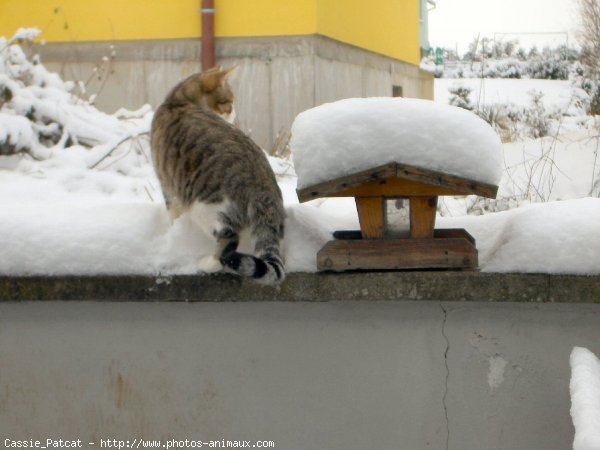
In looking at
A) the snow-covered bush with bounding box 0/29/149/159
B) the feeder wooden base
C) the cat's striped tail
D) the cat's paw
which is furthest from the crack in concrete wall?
the snow-covered bush with bounding box 0/29/149/159

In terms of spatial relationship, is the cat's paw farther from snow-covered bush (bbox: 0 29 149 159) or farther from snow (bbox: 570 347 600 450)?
snow-covered bush (bbox: 0 29 149 159)

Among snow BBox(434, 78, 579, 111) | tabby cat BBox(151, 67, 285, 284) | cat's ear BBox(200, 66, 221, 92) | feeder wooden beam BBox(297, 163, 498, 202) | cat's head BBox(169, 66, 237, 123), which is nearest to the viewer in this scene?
feeder wooden beam BBox(297, 163, 498, 202)

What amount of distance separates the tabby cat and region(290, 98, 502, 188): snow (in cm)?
22

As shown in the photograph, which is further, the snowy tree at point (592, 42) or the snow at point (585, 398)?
the snowy tree at point (592, 42)

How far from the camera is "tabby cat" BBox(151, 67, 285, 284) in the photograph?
2346mm

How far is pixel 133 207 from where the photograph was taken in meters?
2.70

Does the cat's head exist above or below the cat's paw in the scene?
above

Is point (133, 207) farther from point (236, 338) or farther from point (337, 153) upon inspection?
point (337, 153)

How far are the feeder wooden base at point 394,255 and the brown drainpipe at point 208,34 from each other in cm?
553

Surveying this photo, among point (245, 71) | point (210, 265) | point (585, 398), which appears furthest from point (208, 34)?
point (585, 398)

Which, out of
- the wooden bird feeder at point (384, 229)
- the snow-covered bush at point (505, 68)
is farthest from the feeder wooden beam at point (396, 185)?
the snow-covered bush at point (505, 68)

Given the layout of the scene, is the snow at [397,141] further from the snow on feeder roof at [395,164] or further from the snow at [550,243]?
the snow at [550,243]

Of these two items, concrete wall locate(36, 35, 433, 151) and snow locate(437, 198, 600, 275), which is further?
concrete wall locate(36, 35, 433, 151)

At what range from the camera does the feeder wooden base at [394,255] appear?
2.29 meters
